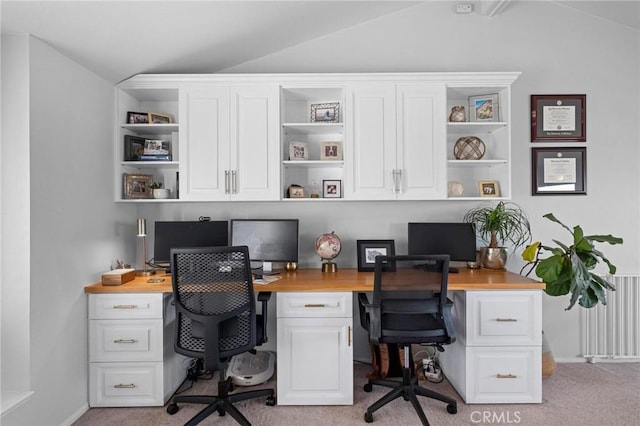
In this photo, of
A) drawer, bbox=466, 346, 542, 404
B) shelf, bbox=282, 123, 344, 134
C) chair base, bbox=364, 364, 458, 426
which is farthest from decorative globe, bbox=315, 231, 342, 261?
drawer, bbox=466, 346, 542, 404

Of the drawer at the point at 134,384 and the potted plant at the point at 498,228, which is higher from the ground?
the potted plant at the point at 498,228

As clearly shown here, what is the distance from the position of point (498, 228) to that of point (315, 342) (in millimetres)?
1671

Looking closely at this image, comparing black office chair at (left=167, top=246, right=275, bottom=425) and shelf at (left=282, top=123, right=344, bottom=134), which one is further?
shelf at (left=282, top=123, right=344, bottom=134)

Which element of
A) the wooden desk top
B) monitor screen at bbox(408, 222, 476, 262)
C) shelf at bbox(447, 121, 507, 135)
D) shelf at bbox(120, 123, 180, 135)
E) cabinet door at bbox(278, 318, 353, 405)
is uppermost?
shelf at bbox(447, 121, 507, 135)

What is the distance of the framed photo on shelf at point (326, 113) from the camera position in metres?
2.75

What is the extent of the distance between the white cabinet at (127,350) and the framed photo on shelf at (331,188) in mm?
1451

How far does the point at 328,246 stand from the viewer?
2.67 meters

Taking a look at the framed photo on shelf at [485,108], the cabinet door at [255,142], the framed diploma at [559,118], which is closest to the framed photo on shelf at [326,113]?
the cabinet door at [255,142]

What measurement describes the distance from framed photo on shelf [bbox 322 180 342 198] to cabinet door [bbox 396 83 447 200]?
531mm

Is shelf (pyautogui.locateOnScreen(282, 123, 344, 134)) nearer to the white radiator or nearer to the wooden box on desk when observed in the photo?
the wooden box on desk

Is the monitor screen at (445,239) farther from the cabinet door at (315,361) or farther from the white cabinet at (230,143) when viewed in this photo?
the white cabinet at (230,143)

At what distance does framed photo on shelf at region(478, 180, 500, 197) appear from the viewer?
2.74m

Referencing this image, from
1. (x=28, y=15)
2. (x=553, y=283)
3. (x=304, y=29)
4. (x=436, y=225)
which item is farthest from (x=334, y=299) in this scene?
(x=28, y=15)

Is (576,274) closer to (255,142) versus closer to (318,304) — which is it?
(318,304)
